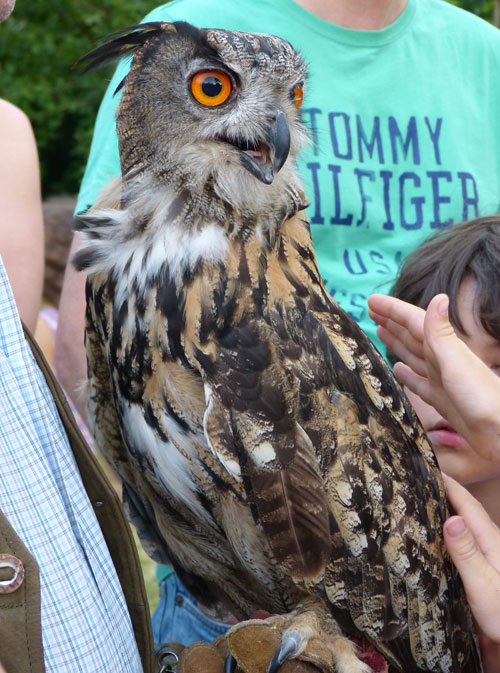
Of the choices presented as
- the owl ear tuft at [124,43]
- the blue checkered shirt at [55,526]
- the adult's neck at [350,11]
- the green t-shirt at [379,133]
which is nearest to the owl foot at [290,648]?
the blue checkered shirt at [55,526]

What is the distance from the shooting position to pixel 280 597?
5.81 ft

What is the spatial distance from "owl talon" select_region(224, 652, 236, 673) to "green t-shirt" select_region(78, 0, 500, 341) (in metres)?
0.91

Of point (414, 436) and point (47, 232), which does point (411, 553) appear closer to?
point (414, 436)

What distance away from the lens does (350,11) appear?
2.30 metres

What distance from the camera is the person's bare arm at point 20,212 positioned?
2105mm

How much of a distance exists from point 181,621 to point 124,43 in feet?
4.64

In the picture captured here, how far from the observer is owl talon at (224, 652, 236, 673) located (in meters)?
1.60

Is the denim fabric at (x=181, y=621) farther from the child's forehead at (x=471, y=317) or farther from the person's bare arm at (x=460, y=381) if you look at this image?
the child's forehead at (x=471, y=317)

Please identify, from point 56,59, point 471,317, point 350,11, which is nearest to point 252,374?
point 471,317

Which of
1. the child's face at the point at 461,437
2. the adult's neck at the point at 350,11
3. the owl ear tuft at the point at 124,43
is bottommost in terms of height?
the child's face at the point at 461,437

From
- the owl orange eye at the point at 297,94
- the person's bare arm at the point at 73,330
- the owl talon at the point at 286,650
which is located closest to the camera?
the owl talon at the point at 286,650

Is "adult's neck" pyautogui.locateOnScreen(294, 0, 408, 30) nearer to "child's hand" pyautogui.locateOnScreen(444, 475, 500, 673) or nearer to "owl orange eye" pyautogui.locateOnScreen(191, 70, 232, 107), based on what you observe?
"owl orange eye" pyautogui.locateOnScreen(191, 70, 232, 107)

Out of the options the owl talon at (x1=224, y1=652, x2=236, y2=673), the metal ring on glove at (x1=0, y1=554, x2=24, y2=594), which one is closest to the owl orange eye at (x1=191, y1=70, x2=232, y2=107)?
the metal ring on glove at (x1=0, y1=554, x2=24, y2=594)

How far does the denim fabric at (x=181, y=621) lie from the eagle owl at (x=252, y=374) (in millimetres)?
354
